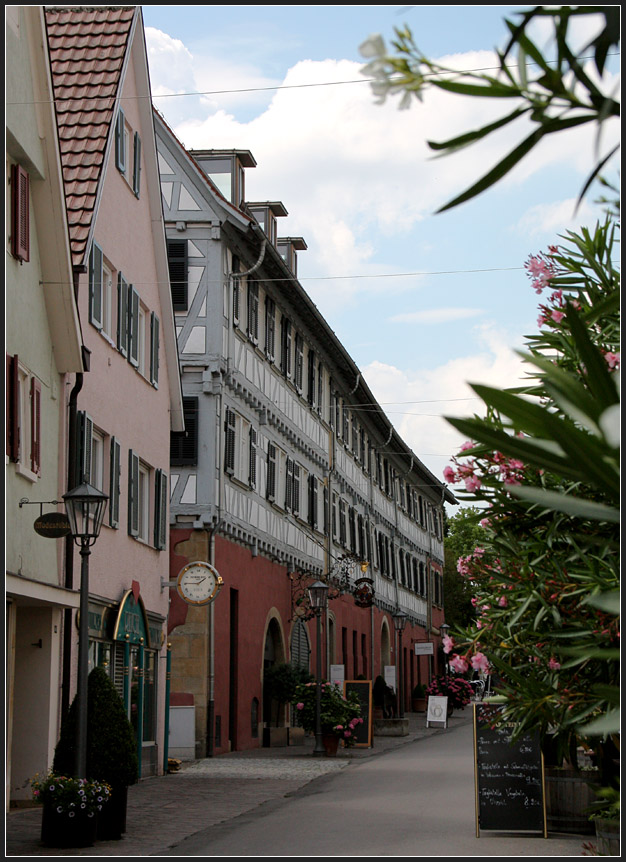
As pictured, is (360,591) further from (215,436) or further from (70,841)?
(70,841)

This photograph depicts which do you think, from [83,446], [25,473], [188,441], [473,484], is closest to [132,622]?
[83,446]

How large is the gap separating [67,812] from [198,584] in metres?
10.8

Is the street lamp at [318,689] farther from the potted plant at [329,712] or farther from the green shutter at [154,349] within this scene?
the green shutter at [154,349]

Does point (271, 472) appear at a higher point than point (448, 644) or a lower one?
higher

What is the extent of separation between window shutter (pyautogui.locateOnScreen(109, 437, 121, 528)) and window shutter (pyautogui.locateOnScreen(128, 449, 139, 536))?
85cm

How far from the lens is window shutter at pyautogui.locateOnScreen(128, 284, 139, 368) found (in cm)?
1928

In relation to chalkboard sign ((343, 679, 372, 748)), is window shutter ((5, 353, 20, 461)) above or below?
above

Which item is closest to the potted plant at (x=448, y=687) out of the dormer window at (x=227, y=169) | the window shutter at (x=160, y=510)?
the dormer window at (x=227, y=169)

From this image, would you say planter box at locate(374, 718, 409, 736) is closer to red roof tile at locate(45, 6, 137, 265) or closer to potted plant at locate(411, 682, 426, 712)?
potted plant at locate(411, 682, 426, 712)

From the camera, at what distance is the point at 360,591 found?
34812 mm

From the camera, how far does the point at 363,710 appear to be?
2747 centimetres

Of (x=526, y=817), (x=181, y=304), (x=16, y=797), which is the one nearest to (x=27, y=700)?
(x=16, y=797)

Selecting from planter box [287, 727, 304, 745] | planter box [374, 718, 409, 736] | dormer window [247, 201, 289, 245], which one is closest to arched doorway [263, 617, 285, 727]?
planter box [287, 727, 304, 745]

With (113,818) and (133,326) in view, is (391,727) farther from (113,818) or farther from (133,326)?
(113,818)
